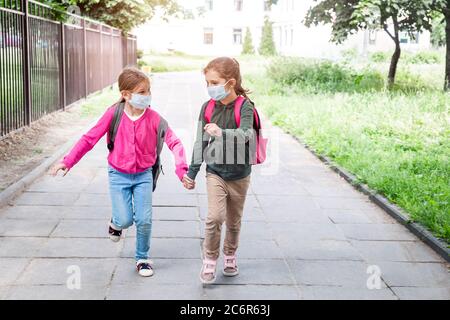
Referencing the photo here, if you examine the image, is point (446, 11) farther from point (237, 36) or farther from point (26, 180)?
point (237, 36)

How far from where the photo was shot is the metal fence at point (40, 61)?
1070 cm

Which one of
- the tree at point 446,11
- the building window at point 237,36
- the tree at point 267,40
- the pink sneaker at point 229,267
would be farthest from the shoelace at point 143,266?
the building window at point 237,36

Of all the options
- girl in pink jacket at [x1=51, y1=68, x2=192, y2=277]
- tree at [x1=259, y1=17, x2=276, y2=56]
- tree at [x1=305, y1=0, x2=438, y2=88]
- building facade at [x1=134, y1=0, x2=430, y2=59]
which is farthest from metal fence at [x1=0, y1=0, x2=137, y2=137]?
building facade at [x1=134, y1=0, x2=430, y2=59]

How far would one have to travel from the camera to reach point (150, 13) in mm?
31469

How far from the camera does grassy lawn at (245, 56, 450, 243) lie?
733cm

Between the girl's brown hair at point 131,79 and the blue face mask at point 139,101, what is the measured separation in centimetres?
6

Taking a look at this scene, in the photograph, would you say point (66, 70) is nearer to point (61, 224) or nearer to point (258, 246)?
point (61, 224)

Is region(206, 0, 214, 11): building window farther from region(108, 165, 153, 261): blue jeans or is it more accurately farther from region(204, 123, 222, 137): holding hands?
region(204, 123, 222, 137): holding hands

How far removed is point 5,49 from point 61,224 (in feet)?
17.1

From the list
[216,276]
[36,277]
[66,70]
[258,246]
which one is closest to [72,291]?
[36,277]

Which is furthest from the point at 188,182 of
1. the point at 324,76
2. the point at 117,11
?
the point at 117,11

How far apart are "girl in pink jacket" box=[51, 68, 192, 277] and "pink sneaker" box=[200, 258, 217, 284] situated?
417mm

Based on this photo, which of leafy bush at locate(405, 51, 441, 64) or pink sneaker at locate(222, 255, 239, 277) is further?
leafy bush at locate(405, 51, 441, 64)

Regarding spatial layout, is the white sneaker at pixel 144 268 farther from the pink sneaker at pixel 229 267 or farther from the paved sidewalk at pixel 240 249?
the pink sneaker at pixel 229 267
